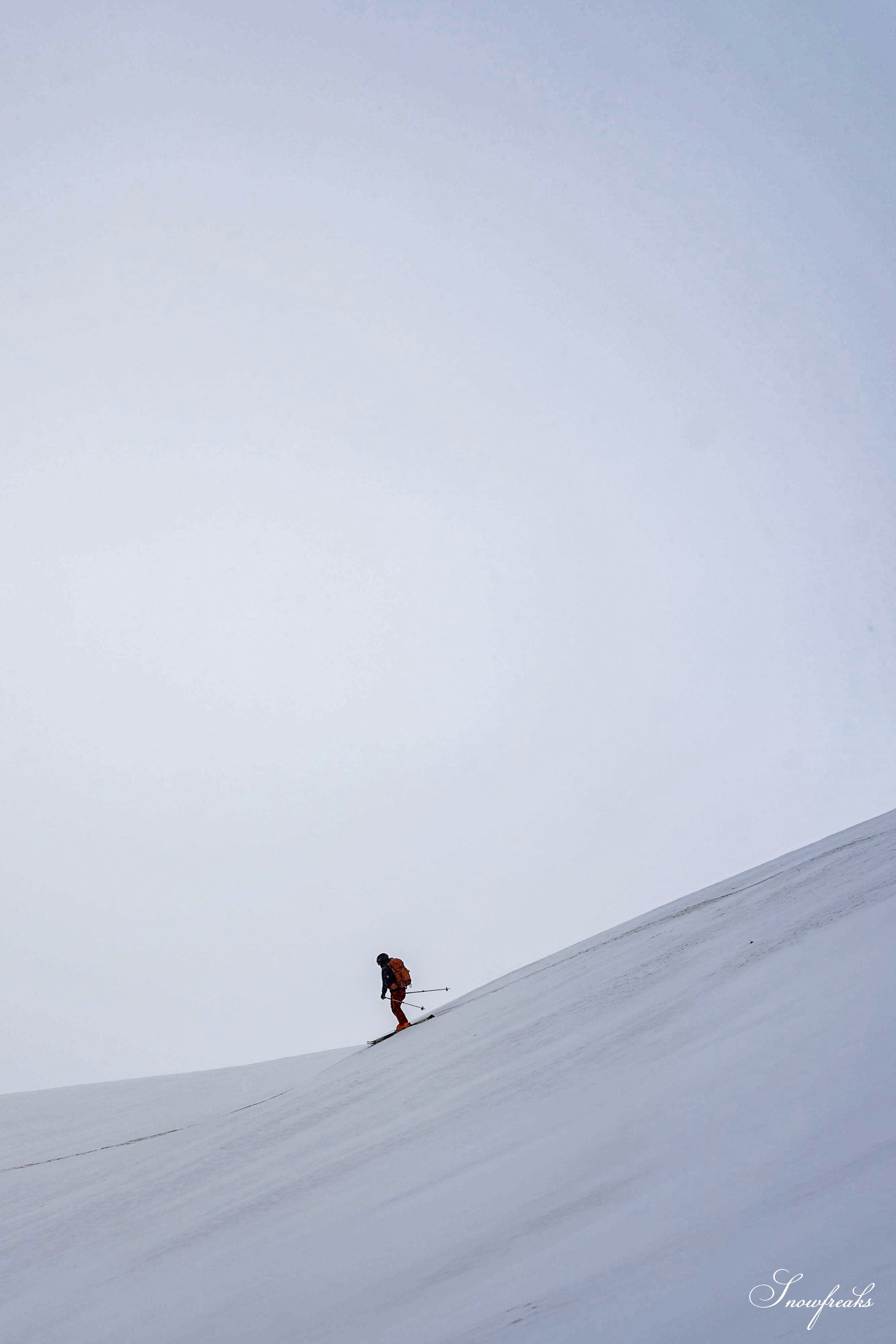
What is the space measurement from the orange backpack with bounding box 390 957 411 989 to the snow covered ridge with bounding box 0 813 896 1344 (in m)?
3.55

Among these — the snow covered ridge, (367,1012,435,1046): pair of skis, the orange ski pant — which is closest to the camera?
the snow covered ridge

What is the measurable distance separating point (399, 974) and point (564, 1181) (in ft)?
32.6

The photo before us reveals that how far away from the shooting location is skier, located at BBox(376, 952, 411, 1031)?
1349 cm

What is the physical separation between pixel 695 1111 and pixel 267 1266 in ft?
7.75

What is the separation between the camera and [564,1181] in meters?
4.29

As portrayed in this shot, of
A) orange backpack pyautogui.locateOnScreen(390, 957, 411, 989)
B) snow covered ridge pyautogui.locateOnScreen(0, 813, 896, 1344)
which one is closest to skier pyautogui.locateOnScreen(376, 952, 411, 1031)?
orange backpack pyautogui.locateOnScreen(390, 957, 411, 989)

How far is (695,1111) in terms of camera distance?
4.30m

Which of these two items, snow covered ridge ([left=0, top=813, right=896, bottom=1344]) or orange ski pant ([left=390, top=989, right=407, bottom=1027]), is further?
orange ski pant ([left=390, top=989, right=407, bottom=1027])

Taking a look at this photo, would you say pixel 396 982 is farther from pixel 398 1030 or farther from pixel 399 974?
pixel 398 1030

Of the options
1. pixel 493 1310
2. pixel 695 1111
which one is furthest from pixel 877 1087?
pixel 493 1310

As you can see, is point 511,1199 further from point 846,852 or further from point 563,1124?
point 846,852

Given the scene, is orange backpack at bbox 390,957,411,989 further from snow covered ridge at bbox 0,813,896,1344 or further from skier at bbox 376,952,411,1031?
snow covered ridge at bbox 0,813,896,1344
